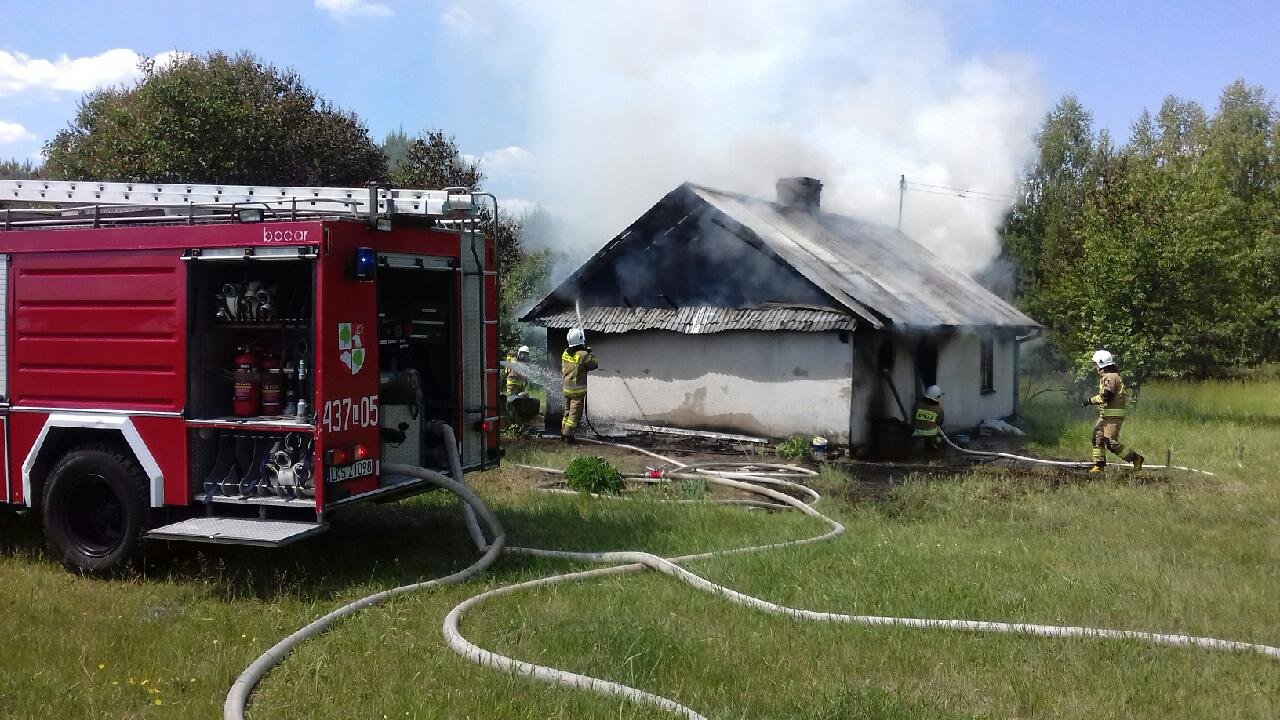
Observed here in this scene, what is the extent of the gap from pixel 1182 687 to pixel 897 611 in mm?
1542

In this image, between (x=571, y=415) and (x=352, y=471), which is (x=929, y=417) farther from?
(x=352, y=471)

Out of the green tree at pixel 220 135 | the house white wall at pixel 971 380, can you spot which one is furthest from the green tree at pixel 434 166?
the house white wall at pixel 971 380

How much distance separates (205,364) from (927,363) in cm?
1221

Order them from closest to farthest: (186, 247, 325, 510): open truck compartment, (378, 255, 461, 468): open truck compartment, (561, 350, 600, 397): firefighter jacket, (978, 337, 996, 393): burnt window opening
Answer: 1. (186, 247, 325, 510): open truck compartment
2. (378, 255, 461, 468): open truck compartment
3. (561, 350, 600, 397): firefighter jacket
4. (978, 337, 996, 393): burnt window opening

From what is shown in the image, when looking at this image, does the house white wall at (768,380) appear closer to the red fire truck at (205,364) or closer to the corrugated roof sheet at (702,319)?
the corrugated roof sheet at (702,319)

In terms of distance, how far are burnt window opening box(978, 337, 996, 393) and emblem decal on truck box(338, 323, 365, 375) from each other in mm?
14453

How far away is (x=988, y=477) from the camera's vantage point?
11977 millimetres

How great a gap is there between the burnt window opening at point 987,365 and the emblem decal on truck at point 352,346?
14.5 meters

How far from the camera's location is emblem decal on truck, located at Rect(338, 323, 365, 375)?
20.9 feet

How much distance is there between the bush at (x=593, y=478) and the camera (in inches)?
403

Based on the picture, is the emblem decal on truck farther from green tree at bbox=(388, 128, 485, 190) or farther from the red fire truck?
green tree at bbox=(388, 128, 485, 190)

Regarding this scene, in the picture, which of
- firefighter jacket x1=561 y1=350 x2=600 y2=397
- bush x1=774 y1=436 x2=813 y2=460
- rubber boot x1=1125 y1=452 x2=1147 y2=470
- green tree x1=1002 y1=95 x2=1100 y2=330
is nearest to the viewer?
rubber boot x1=1125 y1=452 x2=1147 y2=470

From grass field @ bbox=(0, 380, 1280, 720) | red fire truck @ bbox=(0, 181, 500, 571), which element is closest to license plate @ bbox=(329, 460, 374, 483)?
red fire truck @ bbox=(0, 181, 500, 571)

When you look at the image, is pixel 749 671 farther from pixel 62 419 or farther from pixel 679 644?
pixel 62 419
